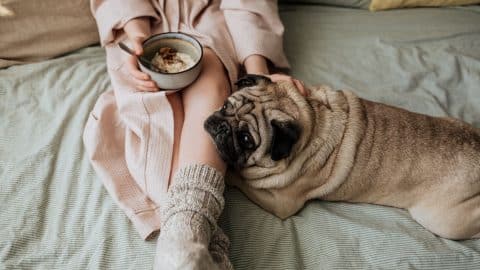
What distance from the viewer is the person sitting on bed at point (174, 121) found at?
871 millimetres

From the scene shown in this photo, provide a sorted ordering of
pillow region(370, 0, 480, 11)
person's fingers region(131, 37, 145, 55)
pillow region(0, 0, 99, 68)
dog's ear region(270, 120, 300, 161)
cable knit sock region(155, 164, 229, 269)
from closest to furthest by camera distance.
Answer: cable knit sock region(155, 164, 229, 269)
dog's ear region(270, 120, 300, 161)
person's fingers region(131, 37, 145, 55)
pillow region(0, 0, 99, 68)
pillow region(370, 0, 480, 11)

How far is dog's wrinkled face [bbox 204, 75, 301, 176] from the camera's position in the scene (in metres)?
0.96

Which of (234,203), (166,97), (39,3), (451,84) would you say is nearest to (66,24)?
(39,3)

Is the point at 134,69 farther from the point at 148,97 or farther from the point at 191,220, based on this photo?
the point at 191,220

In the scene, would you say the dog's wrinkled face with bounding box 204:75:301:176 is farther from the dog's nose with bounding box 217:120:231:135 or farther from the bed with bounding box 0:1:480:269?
the bed with bounding box 0:1:480:269

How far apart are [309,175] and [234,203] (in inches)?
7.8

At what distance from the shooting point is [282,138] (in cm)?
95

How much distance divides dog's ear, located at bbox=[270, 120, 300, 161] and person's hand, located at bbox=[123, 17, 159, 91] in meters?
0.33

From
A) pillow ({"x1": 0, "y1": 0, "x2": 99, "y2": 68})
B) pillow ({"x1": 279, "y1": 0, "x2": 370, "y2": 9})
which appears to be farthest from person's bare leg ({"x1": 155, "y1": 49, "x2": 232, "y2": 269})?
pillow ({"x1": 279, "y1": 0, "x2": 370, "y2": 9})

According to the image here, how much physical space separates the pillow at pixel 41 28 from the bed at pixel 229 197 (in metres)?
0.04

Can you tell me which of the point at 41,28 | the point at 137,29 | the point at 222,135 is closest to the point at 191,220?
the point at 222,135

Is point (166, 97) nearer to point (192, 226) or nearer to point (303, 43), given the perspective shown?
point (192, 226)

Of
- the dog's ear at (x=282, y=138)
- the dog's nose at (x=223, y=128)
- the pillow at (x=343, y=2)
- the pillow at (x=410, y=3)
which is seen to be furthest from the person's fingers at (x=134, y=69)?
the pillow at (x=410, y=3)

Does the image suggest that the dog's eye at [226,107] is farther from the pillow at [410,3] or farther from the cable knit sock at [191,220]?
the pillow at [410,3]
